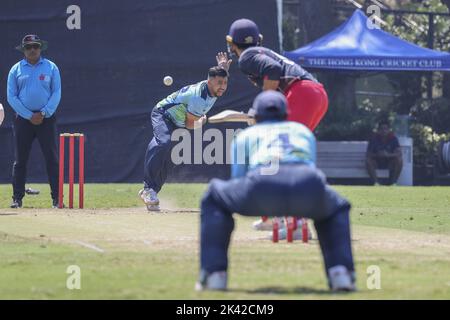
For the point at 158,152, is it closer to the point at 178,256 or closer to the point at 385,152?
the point at 178,256

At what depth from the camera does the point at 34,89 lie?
1644 cm

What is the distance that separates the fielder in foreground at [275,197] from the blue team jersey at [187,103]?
716cm

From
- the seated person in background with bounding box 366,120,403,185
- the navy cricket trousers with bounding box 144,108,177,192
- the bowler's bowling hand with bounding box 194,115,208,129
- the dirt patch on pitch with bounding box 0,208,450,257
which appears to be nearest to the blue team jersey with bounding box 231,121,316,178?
the dirt patch on pitch with bounding box 0,208,450,257

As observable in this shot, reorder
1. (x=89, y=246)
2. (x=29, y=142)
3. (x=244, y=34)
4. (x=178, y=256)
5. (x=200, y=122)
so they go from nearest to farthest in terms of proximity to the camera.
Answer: (x=178, y=256) → (x=89, y=246) → (x=244, y=34) → (x=200, y=122) → (x=29, y=142)

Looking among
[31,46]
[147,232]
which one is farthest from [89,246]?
[31,46]

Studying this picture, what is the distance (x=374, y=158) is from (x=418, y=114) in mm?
2852

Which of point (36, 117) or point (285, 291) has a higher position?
point (36, 117)

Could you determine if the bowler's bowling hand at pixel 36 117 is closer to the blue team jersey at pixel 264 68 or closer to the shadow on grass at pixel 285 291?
the blue team jersey at pixel 264 68

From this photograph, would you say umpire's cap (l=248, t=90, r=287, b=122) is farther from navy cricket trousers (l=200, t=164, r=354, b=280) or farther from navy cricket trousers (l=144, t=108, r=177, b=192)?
navy cricket trousers (l=144, t=108, r=177, b=192)

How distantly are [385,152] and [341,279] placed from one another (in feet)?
54.1

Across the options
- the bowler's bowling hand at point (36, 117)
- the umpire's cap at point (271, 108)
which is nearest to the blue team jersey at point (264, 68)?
the umpire's cap at point (271, 108)

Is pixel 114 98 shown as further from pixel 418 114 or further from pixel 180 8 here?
pixel 418 114

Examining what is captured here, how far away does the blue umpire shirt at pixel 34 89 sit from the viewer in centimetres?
1641
